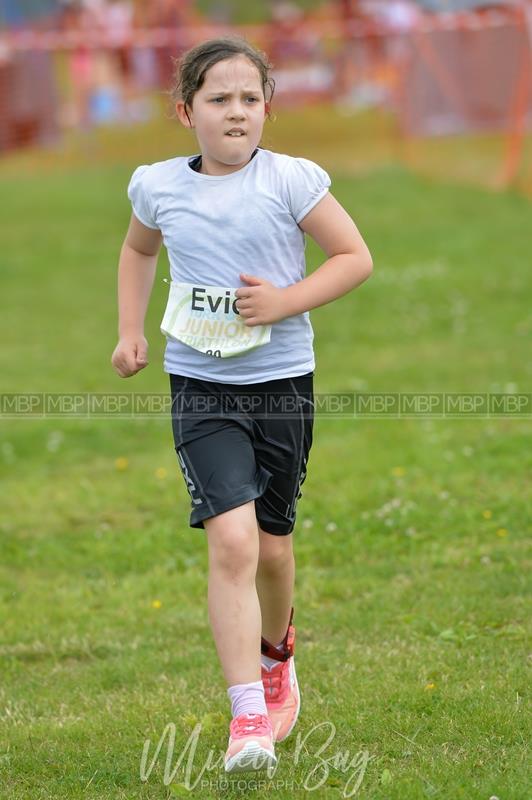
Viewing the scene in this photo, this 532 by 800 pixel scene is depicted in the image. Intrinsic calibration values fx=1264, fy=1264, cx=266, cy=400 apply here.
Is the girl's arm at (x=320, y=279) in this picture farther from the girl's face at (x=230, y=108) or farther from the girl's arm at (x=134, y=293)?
the girl's arm at (x=134, y=293)

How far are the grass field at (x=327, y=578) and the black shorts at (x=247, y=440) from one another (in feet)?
2.55

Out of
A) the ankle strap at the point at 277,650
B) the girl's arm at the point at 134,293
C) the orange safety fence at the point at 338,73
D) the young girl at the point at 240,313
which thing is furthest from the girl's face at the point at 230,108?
the orange safety fence at the point at 338,73

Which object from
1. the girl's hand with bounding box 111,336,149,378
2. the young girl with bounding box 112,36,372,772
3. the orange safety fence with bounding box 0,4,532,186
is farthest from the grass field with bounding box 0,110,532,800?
the orange safety fence with bounding box 0,4,532,186

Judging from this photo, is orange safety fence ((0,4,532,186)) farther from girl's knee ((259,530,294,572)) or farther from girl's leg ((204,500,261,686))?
girl's leg ((204,500,261,686))

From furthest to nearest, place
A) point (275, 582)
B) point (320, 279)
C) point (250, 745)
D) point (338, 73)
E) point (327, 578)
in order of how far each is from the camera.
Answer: point (338, 73) → point (327, 578) → point (275, 582) → point (320, 279) → point (250, 745)

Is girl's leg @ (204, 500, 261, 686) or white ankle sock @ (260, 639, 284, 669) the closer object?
girl's leg @ (204, 500, 261, 686)

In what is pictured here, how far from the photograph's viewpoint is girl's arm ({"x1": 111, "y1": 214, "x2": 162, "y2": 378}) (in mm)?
4027

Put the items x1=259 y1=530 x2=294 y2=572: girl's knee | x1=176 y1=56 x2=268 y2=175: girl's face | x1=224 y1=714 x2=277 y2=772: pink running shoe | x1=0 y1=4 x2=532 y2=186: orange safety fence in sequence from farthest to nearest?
x1=0 y1=4 x2=532 y2=186: orange safety fence → x1=259 y1=530 x2=294 y2=572: girl's knee → x1=176 y1=56 x2=268 y2=175: girl's face → x1=224 y1=714 x2=277 y2=772: pink running shoe

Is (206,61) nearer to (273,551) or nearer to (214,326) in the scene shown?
(214,326)

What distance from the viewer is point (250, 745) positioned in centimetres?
350

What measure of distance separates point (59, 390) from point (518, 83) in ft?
33.1

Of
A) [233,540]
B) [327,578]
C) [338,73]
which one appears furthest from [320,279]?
[338,73]

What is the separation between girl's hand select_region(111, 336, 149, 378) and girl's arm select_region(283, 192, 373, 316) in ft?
1.84

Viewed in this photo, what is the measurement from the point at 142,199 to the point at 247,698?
5.09 feet
